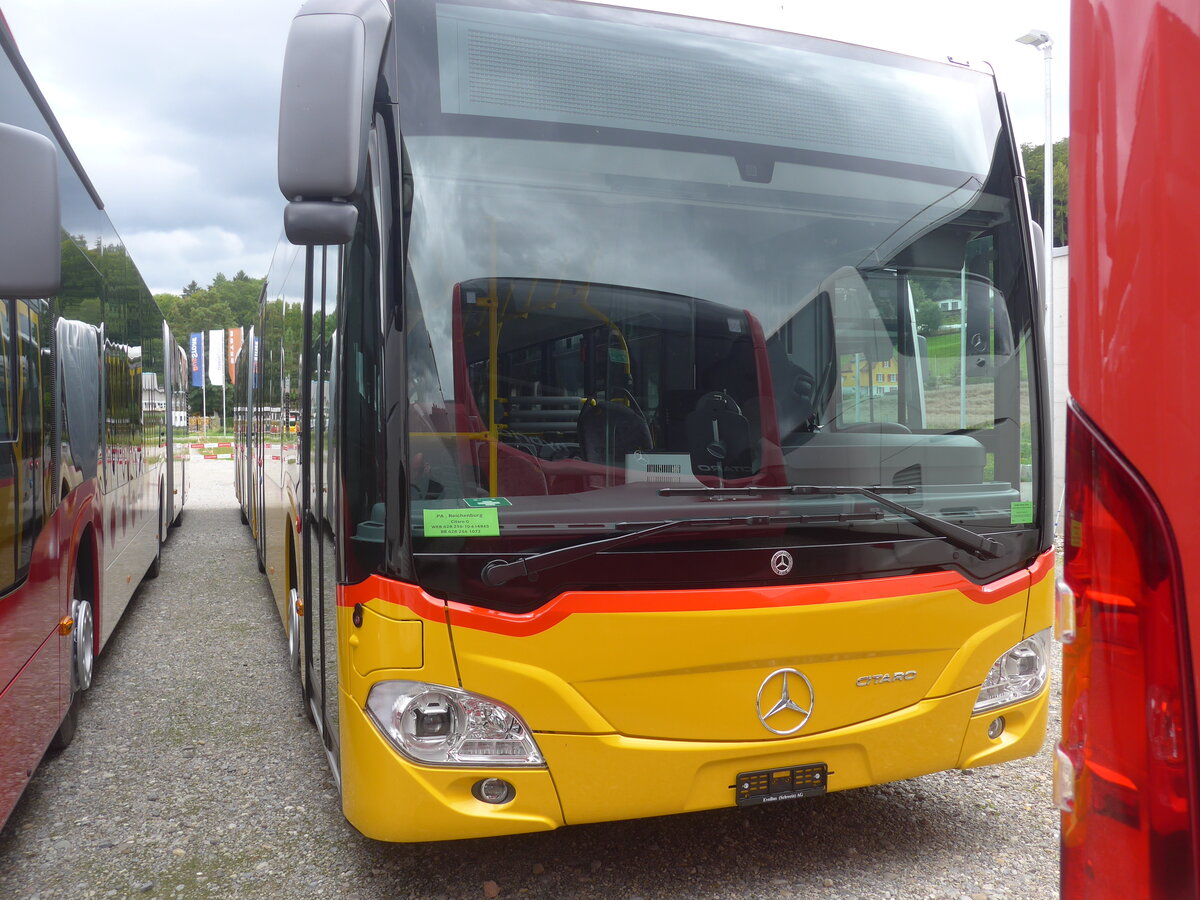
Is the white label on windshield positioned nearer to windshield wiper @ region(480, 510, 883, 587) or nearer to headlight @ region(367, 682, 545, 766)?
windshield wiper @ region(480, 510, 883, 587)

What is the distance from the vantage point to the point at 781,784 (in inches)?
122

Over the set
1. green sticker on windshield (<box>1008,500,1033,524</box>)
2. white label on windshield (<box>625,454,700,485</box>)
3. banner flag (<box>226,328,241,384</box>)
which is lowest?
green sticker on windshield (<box>1008,500,1033,524</box>)

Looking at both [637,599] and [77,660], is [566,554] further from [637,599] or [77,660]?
[77,660]

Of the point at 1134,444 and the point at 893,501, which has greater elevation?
the point at 1134,444

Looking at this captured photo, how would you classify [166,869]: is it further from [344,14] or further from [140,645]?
[140,645]

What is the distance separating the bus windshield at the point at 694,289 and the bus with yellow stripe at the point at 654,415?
1cm

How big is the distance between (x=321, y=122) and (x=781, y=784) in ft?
7.90

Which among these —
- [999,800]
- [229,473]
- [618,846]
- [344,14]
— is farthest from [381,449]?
[229,473]

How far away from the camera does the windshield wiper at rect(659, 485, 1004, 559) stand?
299cm

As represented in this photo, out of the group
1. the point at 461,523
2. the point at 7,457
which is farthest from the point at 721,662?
the point at 7,457

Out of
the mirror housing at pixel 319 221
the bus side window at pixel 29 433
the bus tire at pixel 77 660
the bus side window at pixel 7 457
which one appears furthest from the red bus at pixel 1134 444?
the bus tire at pixel 77 660

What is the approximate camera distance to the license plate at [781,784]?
3.06 meters

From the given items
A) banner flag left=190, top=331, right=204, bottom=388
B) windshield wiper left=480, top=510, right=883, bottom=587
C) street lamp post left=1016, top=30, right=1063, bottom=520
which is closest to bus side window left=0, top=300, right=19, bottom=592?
windshield wiper left=480, top=510, right=883, bottom=587

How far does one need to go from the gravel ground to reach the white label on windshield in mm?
1466
